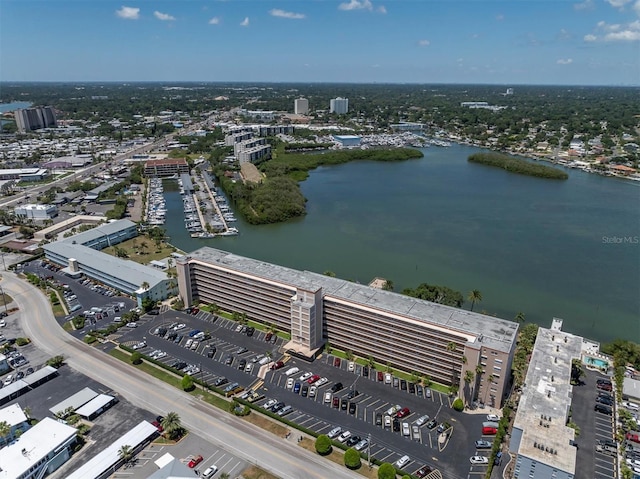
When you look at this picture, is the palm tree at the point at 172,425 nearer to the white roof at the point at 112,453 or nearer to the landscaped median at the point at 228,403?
the white roof at the point at 112,453

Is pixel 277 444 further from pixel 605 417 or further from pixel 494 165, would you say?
pixel 494 165

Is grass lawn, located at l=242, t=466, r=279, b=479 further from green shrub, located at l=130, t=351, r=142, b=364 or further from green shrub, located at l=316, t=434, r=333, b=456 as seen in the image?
green shrub, located at l=130, t=351, r=142, b=364

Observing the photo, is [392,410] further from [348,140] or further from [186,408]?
[348,140]

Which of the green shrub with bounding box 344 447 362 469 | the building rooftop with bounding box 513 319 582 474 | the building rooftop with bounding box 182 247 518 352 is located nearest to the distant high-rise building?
the building rooftop with bounding box 182 247 518 352

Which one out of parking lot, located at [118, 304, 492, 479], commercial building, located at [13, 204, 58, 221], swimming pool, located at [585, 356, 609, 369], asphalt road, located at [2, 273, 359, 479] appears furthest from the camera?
commercial building, located at [13, 204, 58, 221]

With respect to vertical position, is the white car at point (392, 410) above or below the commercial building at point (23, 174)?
below

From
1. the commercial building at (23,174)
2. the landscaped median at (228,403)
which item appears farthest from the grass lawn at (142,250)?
the commercial building at (23,174)
